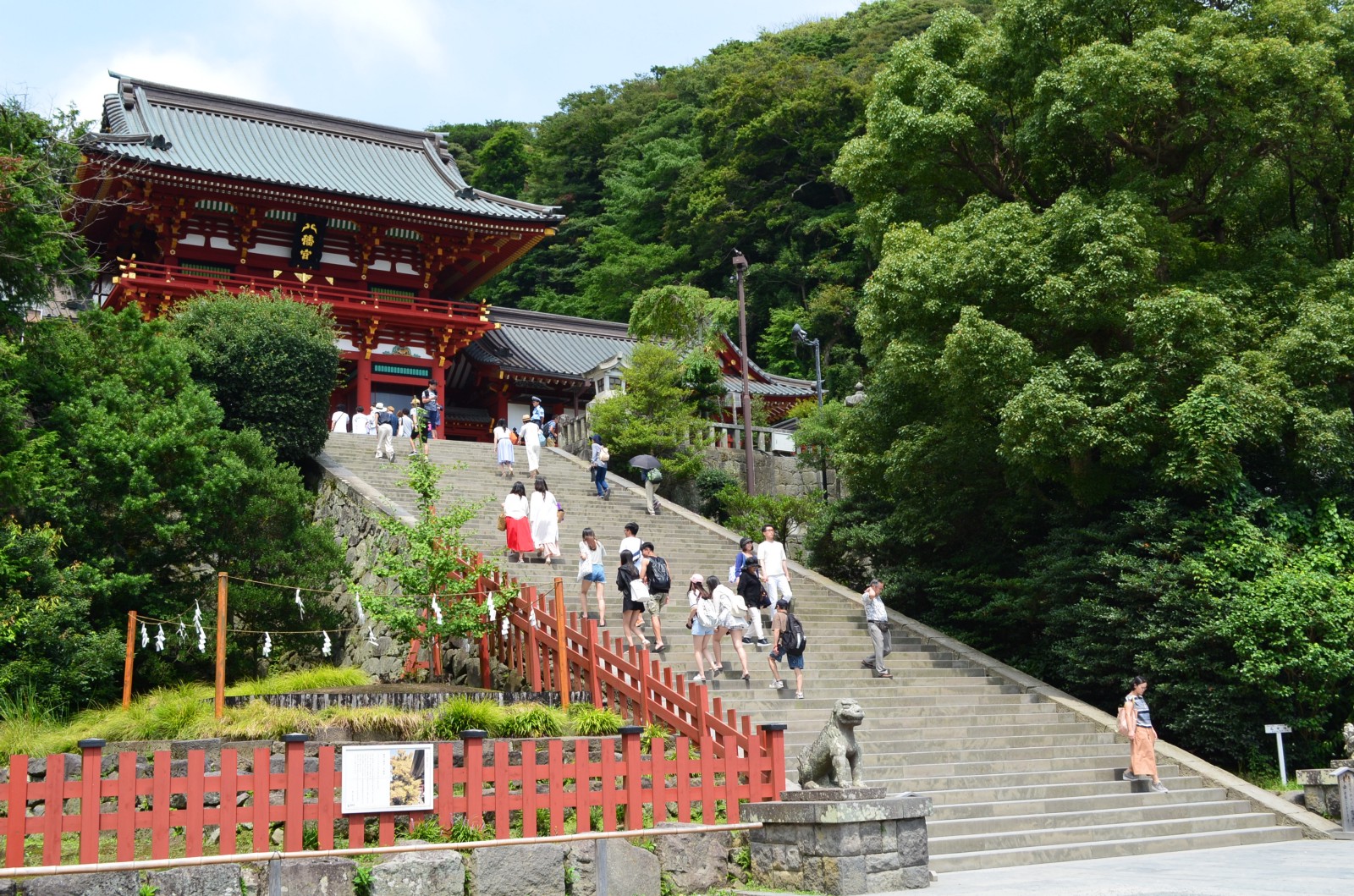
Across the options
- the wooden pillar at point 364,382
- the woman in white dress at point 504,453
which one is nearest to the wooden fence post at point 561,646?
the woman in white dress at point 504,453

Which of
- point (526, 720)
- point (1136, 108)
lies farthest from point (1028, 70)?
point (526, 720)

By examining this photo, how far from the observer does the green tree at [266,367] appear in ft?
62.4

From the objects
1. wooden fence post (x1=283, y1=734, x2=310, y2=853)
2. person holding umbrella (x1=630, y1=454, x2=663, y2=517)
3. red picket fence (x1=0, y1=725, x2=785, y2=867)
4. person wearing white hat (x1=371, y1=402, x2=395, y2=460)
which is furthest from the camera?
person wearing white hat (x1=371, y1=402, x2=395, y2=460)

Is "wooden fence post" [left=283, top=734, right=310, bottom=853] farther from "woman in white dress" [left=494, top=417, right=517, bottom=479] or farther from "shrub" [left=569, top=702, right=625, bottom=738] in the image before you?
"woman in white dress" [left=494, top=417, right=517, bottom=479]

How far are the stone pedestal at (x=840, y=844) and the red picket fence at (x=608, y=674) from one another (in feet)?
2.28

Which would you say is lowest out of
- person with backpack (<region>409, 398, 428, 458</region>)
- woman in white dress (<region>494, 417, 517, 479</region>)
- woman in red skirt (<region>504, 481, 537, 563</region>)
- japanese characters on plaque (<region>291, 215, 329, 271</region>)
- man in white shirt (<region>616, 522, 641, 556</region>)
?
man in white shirt (<region>616, 522, 641, 556</region>)

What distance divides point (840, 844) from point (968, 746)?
16.5 feet

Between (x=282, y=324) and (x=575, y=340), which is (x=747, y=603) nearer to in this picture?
(x=282, y=324)

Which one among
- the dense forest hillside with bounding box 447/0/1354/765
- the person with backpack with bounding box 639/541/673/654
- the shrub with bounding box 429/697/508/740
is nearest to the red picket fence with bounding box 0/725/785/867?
the shrub with bounding box 429/697/508/740

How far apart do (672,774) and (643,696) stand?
1.38 m

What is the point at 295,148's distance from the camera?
104 feet

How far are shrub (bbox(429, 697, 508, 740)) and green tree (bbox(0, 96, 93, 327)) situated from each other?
28.4 feet

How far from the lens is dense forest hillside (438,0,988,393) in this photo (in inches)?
1678

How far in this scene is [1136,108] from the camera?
16.5 m
